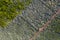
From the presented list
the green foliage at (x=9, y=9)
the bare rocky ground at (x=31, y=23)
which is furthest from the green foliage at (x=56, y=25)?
the green foliage at (x=9, y=9)

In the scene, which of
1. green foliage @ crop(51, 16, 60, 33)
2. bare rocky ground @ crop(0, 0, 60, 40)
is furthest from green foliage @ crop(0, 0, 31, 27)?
green foliage @ crop(51, 16, 60, 33)

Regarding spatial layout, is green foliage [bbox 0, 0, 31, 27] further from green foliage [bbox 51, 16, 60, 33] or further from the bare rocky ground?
green foliage [bbox 51, 16, 60, 33]

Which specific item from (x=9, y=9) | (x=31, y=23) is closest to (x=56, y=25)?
(x=31, y=23)

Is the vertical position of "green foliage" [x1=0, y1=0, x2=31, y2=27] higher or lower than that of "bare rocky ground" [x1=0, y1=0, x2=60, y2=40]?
higher

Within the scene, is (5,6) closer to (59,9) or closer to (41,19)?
(41,19)

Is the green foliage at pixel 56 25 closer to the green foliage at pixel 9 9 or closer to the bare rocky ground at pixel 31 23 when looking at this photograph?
the bare rocky ground at pixel 31 23
